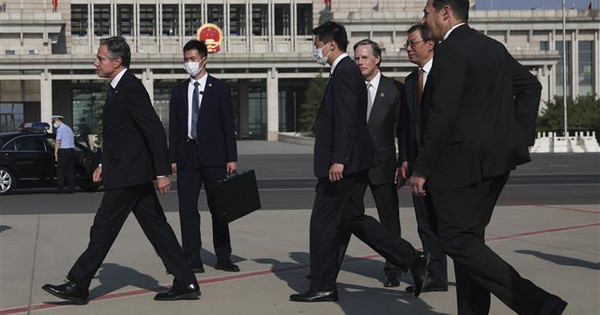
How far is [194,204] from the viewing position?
9.57m

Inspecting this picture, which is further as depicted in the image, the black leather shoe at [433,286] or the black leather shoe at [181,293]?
the black leather shoe at [433,286]

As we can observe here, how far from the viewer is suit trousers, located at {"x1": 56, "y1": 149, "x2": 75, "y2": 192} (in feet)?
72.1

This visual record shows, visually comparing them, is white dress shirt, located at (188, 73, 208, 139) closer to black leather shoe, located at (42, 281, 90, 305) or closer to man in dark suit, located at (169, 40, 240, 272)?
man in dark suit, located at (169, 40, 240, 272)

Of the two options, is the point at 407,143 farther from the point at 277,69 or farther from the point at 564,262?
the point at 277,69

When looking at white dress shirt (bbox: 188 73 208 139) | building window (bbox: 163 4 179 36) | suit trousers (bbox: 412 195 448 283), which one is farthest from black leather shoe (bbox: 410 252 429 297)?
building window (bbox: 163 4 179 36)

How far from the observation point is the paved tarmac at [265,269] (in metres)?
7.94

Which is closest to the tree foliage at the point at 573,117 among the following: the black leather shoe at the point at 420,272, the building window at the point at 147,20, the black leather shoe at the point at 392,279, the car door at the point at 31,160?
the building window at the point at 147,20

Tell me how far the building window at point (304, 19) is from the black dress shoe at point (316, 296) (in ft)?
307

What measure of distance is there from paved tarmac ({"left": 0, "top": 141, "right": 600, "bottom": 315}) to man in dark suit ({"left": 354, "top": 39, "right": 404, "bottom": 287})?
2.23 ft

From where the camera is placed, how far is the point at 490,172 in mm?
6004

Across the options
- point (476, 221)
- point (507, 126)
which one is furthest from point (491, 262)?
point (507, 126)

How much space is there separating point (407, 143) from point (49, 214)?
8.69 m

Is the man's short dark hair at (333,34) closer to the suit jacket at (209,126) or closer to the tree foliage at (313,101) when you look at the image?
the suit jacket at (209,126)

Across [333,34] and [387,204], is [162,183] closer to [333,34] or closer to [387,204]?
[333,34]
